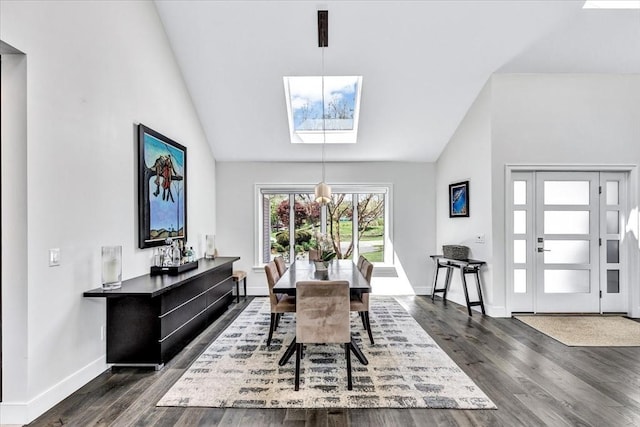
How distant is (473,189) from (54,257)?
16.7 ft

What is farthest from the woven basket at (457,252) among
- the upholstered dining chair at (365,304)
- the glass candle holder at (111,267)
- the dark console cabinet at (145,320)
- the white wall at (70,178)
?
the glass candle holder at (111,267)

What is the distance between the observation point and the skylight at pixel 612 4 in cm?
396

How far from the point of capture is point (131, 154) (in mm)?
3586

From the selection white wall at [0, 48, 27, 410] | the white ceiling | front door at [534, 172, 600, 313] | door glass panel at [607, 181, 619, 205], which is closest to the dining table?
white wall at [0, 48, 27, 410]

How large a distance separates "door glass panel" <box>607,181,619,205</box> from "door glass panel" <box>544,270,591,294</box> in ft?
3.55

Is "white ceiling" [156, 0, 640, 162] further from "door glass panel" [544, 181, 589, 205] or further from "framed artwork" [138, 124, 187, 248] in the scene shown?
"door glass panel" [544, 181, 589, 205]

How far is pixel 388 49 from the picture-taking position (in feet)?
14.8

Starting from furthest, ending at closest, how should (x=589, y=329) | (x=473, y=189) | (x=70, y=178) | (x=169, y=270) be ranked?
1. (x=473, y=189)
2. (x=589, y=329)
3. (x=169, y=270)
4. (x=70, y=178)

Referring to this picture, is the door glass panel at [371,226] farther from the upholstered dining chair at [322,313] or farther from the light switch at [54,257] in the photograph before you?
the light switch at [54,257]

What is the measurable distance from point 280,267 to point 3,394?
271 cm

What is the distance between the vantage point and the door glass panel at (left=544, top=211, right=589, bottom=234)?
4934 mm

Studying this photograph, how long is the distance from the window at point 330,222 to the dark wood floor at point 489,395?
288 centimetres

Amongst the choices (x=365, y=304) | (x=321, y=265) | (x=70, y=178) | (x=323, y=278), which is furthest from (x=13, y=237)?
(x=365, y=304)

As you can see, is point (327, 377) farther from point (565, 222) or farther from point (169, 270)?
point (565, 222)
